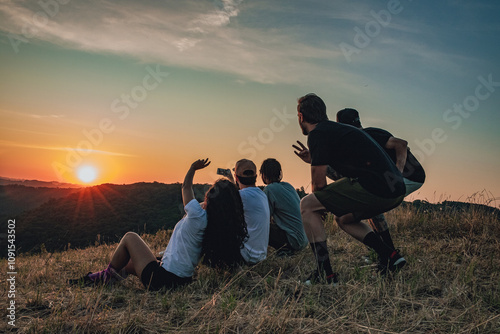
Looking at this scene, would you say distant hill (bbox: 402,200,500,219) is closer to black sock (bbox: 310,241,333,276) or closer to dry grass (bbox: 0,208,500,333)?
dry grass (bbox: 0,208,500,333)

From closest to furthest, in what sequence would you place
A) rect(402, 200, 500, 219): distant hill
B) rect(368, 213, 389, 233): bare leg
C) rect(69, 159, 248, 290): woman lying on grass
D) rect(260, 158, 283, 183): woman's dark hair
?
rect(69, 159, 248, 290): woman lying on grass < rect(368, 213, 389, 233): bare leg < rect(260, 158, 283, 183): woman's dark hair < rect(402, 200, 500, 219): distant hill

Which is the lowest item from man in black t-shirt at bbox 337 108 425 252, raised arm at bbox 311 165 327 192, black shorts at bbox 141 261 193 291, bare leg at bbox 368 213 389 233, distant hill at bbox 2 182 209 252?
distant hill at bbox 2 182 209 252

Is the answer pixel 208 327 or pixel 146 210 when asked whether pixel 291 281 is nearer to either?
pixel 208 327

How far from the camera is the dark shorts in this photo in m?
3.50

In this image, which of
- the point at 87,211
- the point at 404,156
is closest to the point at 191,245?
the point at 404,156

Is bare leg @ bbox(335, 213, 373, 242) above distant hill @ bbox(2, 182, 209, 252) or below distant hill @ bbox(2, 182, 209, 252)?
above

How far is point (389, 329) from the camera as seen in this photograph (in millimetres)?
2727

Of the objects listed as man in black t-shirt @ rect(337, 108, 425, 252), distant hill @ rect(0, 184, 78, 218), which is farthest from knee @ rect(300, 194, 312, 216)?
distant hill @ rect(0, 184, 78, 218)

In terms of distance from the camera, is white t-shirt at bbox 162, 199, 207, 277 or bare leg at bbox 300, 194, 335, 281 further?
white t-shirt at bbox 162, 199, 207, 277

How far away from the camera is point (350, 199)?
11.6 ft

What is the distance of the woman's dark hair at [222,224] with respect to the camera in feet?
13.1

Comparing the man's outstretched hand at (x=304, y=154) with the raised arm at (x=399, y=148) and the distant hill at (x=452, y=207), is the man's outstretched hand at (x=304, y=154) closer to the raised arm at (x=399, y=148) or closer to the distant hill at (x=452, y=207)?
the raised arm at (x=399, y=148)

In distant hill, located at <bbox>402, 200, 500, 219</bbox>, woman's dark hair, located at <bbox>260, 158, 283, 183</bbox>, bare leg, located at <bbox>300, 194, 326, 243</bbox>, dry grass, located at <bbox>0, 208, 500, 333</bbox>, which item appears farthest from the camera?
distant hill, located at <bbox>402, 200, 500, 219</bbox>

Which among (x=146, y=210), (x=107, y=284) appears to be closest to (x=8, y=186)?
(x=146, y=210)
